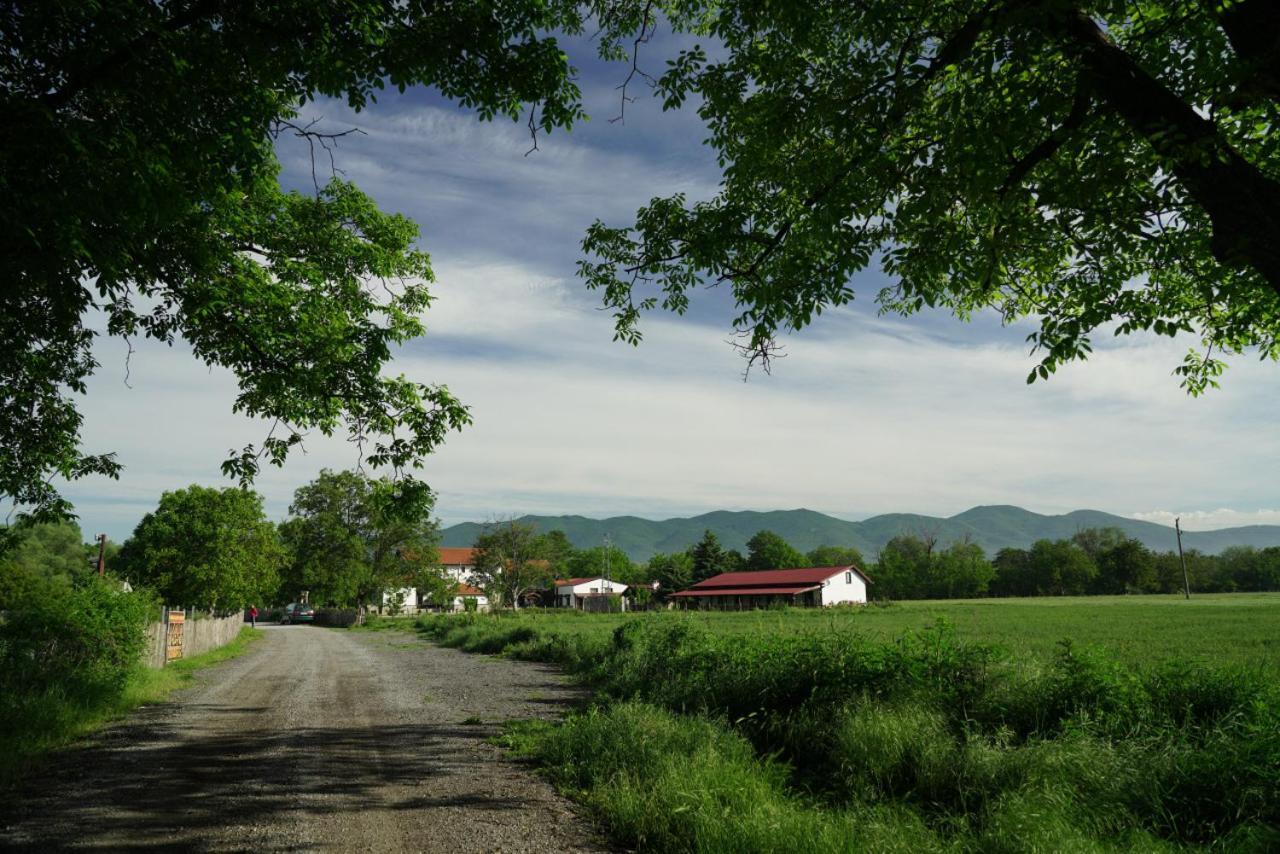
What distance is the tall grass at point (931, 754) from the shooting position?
→ 19.4 feet

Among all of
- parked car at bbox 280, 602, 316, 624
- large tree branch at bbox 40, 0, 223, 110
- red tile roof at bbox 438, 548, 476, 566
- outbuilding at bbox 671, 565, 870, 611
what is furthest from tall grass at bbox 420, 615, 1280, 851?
red tile roof at bbox 438, 548, 476, 566

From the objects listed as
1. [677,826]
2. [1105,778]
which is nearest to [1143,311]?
[1105,778]

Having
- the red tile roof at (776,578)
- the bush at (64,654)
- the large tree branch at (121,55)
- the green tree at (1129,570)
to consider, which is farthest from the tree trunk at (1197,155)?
the green tree at (1129,570)

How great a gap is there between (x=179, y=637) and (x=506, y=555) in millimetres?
54460

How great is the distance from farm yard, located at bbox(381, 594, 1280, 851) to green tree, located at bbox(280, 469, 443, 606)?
55541mm

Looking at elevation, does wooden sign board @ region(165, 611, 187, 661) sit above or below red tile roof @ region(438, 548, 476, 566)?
above

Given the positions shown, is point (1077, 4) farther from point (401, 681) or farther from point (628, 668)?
point (401, 681)

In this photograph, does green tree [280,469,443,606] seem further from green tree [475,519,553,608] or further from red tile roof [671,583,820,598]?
red tile roof [671,583,820,598]

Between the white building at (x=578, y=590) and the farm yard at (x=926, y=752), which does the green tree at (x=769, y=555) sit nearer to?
the white building at (x=578, y=590)

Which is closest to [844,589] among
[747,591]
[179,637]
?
[747,591]

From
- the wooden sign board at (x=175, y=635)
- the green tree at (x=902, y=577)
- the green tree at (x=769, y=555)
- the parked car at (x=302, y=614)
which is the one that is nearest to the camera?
the wooden sign board at (x=175, y=635)

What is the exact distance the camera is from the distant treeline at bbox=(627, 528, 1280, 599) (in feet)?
355

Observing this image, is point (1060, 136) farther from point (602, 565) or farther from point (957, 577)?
point (602, 565)

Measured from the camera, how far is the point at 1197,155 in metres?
5.08
